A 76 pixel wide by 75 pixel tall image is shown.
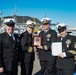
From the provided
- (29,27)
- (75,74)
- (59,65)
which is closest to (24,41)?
(29,27)

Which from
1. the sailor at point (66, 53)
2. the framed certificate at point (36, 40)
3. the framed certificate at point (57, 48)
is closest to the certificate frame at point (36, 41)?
the framed certificate at point (36, 40)

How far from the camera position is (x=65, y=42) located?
15.7 ft

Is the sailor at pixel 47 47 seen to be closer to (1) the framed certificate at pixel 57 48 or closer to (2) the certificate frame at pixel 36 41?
(2) the certificate frame at pixel 36 41

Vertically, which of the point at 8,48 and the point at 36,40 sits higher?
the point at 36,40

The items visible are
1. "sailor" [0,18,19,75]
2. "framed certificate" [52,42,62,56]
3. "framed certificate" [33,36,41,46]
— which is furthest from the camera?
"framed certificate" [33,36,41,46]

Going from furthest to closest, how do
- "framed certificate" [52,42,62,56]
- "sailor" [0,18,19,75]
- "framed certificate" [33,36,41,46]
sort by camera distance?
"framed certificate" [33,36,41,46] < "framed certificate" [52,42,62,56] < "sailor" [0,18,19,75]

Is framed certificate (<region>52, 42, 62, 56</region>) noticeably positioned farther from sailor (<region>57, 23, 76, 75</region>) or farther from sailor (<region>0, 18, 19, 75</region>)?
sailor (<region>0, 18, 19, 75</region>)

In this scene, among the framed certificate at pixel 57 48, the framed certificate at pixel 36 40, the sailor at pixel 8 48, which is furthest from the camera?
the framed certificate at pixel 36 40

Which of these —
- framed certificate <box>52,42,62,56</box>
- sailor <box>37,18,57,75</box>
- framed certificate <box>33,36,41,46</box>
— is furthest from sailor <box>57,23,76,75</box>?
framed certificate <box>33,36,41,46</box>

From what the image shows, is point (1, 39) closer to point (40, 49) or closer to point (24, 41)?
point (24, 41)

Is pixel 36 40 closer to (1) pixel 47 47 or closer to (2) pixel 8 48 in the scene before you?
(1) pixel 47 47

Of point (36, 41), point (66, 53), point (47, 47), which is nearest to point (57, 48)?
point (66, 53)

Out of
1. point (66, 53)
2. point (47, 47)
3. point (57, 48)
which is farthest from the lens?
point (47, 47)

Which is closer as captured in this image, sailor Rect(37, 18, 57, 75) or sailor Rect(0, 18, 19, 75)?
sailor Rect(0, 18, 19, 75)
